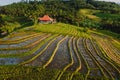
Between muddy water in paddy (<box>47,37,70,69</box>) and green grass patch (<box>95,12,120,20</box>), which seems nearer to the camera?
muddy water in paddy (<box>47,37,70,69</box>)

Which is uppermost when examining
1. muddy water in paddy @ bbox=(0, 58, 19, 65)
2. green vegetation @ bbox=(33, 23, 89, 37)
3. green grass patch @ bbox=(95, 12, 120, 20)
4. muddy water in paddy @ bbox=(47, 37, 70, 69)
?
muddy water in paddy @ bbox=(0, 58, 19, 65)

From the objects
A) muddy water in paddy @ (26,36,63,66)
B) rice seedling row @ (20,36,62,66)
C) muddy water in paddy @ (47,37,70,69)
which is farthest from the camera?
muddy water in paddy @ (47,37,70,69)

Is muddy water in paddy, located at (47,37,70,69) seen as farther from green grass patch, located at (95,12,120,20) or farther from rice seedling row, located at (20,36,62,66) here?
green grass patch, located at (95,12,120,20)

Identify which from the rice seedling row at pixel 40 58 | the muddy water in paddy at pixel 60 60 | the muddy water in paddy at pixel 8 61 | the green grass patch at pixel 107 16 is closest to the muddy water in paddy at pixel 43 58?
the rice seedling row at pixel 40 58

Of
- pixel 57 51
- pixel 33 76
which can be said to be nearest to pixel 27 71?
pixel 33 76

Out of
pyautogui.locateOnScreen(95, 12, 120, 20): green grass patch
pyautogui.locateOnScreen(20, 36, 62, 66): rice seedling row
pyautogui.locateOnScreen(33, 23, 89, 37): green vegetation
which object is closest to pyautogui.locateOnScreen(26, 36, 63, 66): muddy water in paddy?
pyautogui.locateOnScreen(20, 36, 62, 66): rice seedling row

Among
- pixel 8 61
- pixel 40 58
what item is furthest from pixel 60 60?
pixel 8 61

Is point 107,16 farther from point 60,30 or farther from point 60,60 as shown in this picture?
point 60,60

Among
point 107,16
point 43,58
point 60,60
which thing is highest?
point 43,58

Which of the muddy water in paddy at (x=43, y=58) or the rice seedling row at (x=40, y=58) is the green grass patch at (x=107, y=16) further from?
the rice seedling row at (x=40, y=58)

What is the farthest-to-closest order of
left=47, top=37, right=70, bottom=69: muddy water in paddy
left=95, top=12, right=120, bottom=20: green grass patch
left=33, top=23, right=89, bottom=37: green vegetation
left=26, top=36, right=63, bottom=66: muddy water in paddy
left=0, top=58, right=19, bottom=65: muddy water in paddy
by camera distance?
left=95, top=12, right=120, bottom=20: green grass patch → left=33, top=23, right=89, bottom=37: green vegetation → left=47, top=37, right=70, bottom=69: muddy water in paddy → left=26, top=36, right=63, bottom=66: muddy water in paddy → left=0, top=58, right=19, bottom=65: muddy water in paddy

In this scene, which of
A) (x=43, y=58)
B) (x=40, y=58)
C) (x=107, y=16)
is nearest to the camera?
(x=40, y=58)

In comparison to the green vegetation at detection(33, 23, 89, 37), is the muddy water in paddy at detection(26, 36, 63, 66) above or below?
above
